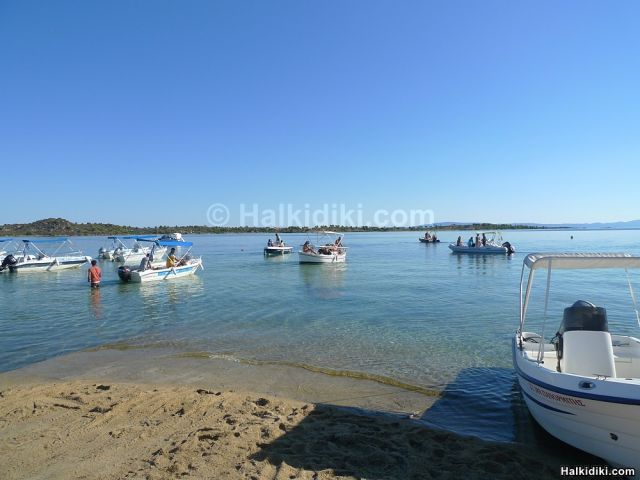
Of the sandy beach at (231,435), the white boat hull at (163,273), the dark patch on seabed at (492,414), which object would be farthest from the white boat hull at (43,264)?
the dark patch on seabed at (492,414)

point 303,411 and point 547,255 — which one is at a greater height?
point 547,255

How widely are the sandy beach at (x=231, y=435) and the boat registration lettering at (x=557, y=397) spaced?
836 millimetres

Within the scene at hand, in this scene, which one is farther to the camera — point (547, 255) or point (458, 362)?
point (458, 362)

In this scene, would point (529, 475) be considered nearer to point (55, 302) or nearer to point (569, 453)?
point (569, 453)

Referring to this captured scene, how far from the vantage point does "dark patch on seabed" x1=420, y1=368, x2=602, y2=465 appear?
6523 millimetres

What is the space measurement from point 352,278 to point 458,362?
19.3 m

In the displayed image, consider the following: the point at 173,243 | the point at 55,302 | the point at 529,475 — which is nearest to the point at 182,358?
the point at 529,475

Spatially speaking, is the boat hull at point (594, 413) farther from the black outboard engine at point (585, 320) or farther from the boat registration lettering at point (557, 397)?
the black outboard engine at point (585, 320)

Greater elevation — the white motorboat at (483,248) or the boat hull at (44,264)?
the white motorboat at (483,248)

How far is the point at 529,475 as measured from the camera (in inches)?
219

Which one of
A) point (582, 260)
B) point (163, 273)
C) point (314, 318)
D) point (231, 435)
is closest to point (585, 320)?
point (582, 260)

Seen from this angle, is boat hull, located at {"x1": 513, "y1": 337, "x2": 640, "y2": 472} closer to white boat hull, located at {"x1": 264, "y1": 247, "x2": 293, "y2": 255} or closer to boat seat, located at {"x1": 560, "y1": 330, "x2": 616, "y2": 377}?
boat seat, located at {"x1": 560, "y1": 330, "x2": 616, "y2": 377}

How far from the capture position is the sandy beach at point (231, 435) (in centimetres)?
549

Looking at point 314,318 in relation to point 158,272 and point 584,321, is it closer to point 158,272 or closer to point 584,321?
point 584,321
